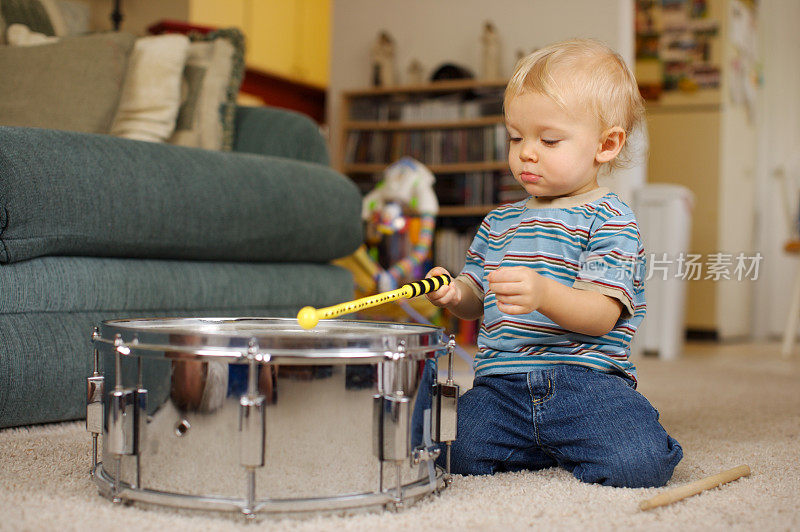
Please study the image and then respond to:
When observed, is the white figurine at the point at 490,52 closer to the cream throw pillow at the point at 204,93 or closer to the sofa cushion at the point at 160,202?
the cream throw pillow at the point at 204,93

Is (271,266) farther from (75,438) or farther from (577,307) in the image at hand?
(577,307)

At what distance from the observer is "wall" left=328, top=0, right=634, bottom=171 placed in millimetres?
3639

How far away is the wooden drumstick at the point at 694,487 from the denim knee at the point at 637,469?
4 centimetres

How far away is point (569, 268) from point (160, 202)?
2.36ft

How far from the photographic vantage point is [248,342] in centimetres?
77

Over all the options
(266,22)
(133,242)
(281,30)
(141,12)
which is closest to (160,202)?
(133,242)

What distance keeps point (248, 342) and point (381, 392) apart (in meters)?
0.14

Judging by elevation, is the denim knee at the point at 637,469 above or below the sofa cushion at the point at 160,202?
below

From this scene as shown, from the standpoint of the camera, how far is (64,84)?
1681 mm

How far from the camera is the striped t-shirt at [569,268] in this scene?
1.04 meters

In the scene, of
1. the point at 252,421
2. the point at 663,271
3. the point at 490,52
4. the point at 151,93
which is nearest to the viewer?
the point at 252,421

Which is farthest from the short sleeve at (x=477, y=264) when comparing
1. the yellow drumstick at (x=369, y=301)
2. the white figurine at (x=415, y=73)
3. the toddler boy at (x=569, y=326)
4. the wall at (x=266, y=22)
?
the wall at (x=266, y=22)

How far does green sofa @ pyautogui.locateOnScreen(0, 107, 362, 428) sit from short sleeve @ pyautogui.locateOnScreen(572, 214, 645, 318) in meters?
0.72

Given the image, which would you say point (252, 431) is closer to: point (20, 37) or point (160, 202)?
point (160, 202)
